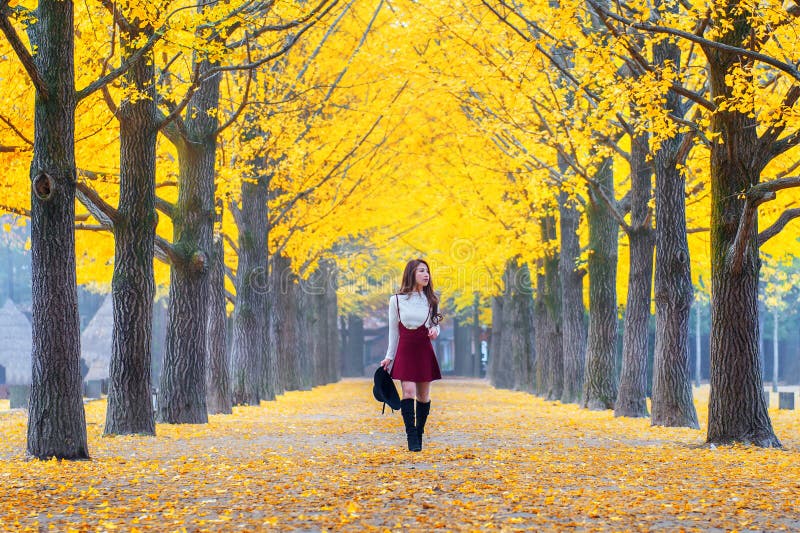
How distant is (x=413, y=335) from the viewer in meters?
10.6

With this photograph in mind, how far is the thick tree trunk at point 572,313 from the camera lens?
2453cm

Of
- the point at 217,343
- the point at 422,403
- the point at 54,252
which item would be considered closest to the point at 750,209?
the point at 422,403

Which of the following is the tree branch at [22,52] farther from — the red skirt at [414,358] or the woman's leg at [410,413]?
the woman's leg at [410,413]

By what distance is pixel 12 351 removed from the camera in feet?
157

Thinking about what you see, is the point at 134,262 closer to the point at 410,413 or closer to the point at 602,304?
the point at 410,413

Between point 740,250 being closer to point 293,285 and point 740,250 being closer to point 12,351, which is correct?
point 293,285

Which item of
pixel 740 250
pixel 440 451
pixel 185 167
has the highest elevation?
pixel 185 167

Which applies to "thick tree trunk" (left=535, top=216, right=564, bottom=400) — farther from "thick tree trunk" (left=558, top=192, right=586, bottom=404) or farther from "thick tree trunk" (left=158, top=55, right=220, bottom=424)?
"thick tree trunk" (left=158, top=55, right=220, bottom=424)

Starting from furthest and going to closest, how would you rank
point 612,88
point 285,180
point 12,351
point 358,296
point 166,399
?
point 358,296 → point 12,351 → point 285,180 → point 166,399 → point 612,88

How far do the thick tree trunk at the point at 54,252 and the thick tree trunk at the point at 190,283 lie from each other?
18.7ft

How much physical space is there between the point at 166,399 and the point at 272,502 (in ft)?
31.3

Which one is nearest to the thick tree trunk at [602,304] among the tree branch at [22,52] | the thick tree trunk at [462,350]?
Answer: the tree branch at [22,52]

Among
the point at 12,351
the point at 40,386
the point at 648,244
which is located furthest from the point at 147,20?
the point at 12,351

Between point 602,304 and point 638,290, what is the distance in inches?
96.4
